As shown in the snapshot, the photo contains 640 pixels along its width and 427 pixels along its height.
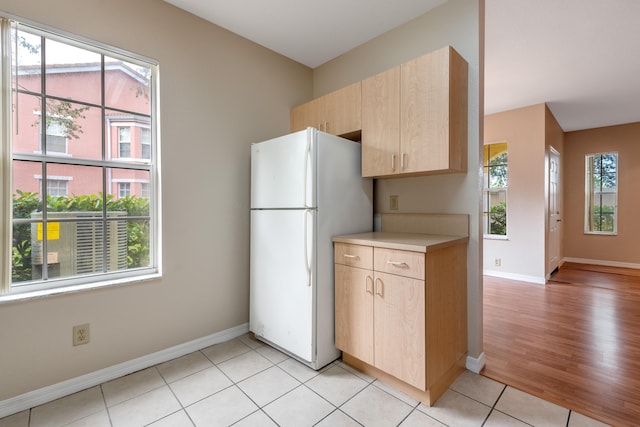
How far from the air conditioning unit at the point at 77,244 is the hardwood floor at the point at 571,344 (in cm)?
275

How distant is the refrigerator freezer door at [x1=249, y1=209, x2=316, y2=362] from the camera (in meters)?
2.07

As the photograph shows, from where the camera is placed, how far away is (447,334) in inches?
72.4

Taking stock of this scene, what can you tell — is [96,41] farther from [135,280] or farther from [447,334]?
[447,334]

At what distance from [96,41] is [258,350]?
2.49 m

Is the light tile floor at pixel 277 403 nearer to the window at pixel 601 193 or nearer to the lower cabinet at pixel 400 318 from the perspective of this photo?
the lower cabinet at pixel 400 318

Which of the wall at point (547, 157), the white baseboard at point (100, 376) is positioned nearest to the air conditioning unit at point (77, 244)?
the white baseboard at point (100, 376)

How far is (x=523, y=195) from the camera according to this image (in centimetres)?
452

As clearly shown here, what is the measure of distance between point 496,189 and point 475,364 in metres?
3.79

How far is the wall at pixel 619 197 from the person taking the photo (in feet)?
17.7

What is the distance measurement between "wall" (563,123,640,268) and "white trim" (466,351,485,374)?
571 centimetres

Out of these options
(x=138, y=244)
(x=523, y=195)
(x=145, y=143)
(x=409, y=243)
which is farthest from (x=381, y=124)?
(x=523, y=195)

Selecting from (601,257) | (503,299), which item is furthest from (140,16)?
(601,257)

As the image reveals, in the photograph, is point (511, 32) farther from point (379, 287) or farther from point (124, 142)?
point (124, 142)

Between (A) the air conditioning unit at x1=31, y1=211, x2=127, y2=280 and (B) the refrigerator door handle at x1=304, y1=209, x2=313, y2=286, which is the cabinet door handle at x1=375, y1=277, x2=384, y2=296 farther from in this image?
(A) the air conditioning unit at x1=31, y1=211, x2=127, y2=280
